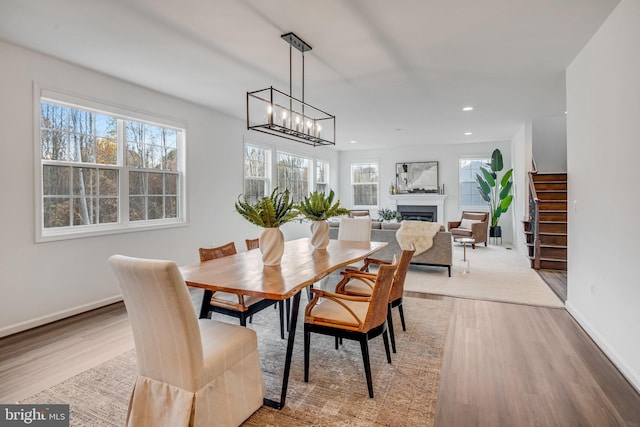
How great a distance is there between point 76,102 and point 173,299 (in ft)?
10.4

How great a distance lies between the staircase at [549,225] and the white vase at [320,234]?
3.97 metres

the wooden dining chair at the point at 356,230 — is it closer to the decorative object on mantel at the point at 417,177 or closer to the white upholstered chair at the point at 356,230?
the white upholstered chair at the point at 356,230

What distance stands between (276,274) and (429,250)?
366 cm

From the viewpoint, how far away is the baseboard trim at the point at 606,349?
2260 mm

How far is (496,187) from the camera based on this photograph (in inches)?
330

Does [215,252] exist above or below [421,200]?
below

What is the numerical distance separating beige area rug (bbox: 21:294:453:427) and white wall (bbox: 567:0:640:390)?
1.28 meters

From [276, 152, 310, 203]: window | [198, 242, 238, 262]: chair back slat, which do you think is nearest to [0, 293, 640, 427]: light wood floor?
[198, 242, 238, 262]: chair back slat

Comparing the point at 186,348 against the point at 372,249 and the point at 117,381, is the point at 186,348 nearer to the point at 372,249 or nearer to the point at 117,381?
the point at 117,381

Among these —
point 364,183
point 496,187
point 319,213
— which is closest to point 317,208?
point 319,213

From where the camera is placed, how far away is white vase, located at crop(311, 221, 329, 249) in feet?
10.6

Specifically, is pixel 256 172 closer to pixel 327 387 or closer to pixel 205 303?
pixel 205 303

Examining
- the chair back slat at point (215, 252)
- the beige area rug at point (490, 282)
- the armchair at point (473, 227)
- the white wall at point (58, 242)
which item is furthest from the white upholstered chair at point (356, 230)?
the armchair at point (473, 227)

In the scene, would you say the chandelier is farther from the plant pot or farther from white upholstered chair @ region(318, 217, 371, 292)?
the plant pot
